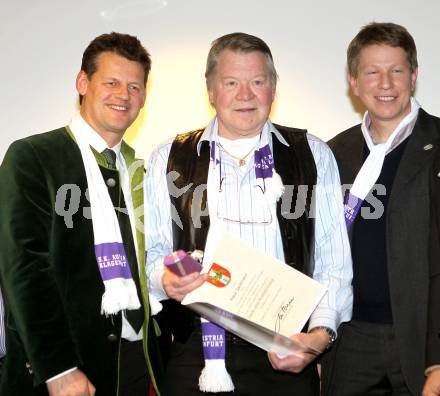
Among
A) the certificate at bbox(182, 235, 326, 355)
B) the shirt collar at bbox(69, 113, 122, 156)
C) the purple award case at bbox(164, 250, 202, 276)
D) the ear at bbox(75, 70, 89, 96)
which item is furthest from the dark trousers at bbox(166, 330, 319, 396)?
the ear at bbox(75, 70, 89, 96)

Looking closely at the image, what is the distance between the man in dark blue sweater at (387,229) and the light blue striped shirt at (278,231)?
0.22 metres

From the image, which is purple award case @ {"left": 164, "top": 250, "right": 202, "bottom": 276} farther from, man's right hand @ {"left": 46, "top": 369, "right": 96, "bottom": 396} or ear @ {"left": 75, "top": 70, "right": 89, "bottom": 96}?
ear @ {"left": 75, "top": 70, "right": 89, "bottom": 96}

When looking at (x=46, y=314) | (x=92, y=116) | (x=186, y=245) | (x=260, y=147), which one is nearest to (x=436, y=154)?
(x=260, y=147)

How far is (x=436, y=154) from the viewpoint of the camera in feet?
8.18

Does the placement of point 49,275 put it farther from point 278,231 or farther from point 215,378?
point 278,231

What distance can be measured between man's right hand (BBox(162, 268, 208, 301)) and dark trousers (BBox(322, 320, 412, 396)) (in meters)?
0.90

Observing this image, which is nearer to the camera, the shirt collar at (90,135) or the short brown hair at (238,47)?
the short brown hair at (238,47)

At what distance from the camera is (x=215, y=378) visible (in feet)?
7.17

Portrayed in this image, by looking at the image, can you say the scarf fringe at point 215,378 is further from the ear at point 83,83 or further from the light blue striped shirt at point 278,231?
the ear at point 83,83

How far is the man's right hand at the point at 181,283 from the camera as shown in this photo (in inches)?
78.7

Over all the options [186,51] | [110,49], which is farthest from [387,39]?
[186,51]
